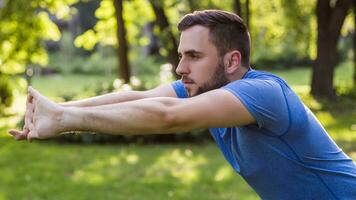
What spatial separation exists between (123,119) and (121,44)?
11.5 meters

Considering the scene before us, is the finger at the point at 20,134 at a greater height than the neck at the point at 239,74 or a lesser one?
lesser

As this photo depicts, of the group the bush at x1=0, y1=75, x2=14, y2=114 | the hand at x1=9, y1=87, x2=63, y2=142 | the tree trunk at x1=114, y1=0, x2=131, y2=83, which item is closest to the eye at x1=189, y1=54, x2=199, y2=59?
the hand at x1=9, y1=87, x2=63, y2=142

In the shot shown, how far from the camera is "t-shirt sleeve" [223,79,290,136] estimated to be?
8.14 ft

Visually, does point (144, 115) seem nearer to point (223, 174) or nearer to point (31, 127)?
point (31, 127)

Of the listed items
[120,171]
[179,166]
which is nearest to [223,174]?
[179,166]

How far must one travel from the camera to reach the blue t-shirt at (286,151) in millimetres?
2582

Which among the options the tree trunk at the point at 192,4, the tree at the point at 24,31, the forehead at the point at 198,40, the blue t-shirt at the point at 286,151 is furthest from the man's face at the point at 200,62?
the tree at the point at 24,31

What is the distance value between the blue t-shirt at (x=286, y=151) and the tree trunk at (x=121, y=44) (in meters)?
10.8

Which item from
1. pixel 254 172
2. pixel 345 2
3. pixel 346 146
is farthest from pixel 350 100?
pixel 254 172

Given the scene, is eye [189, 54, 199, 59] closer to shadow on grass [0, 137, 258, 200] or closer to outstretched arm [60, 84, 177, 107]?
outstretched arm [60, 84, 177, 107]

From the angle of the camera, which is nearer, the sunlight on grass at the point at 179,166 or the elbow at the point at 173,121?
the elbow at the point at 173,121

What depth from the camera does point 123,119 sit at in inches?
94.0

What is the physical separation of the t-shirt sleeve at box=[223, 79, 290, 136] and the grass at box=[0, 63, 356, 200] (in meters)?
4.80

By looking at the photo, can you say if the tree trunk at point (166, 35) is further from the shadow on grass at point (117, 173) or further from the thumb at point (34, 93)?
the thumb at point (34, 93)
